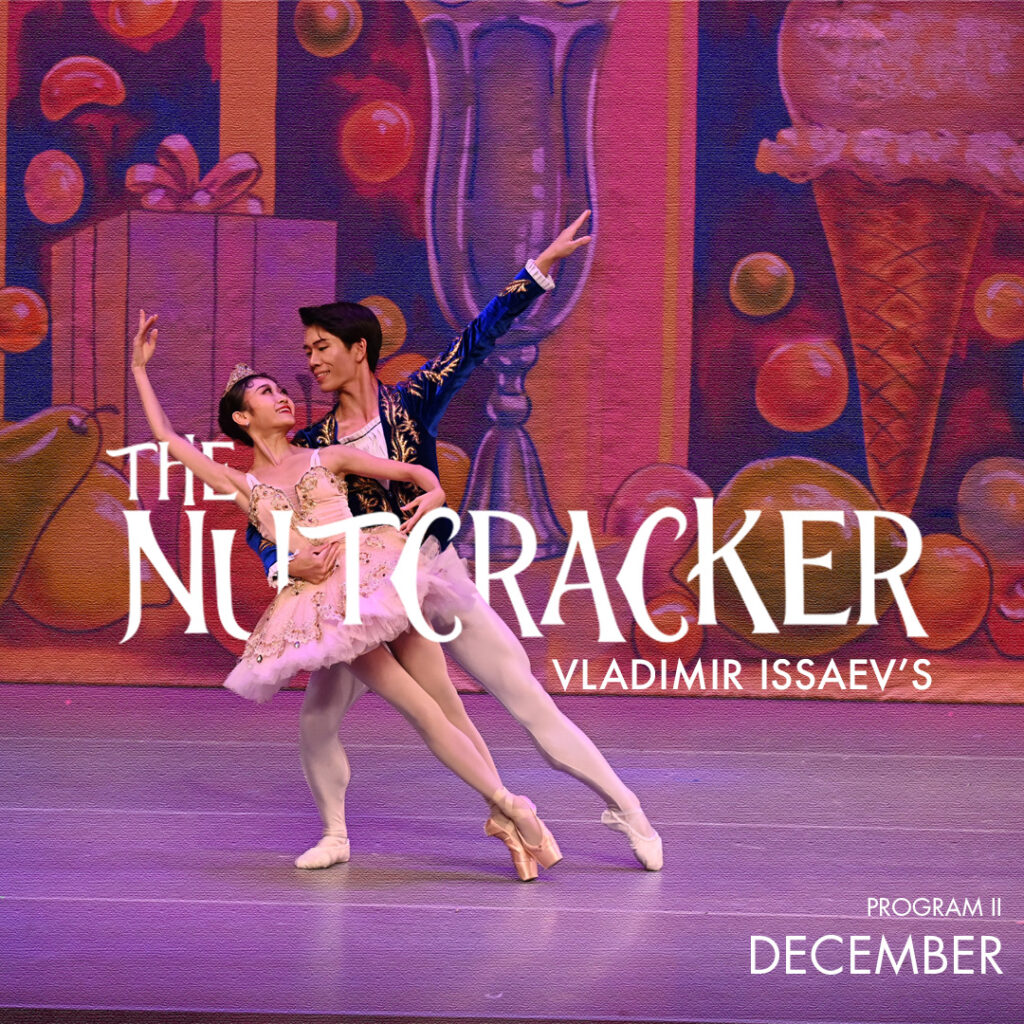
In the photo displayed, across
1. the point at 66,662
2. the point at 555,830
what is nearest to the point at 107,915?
the point at 555,830

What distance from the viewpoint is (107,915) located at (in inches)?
98.2

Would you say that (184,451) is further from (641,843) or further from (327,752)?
(641,843)

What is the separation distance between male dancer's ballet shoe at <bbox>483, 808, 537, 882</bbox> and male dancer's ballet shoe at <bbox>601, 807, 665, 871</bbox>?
0.60ft

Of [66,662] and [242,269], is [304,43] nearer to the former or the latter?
[242,269]

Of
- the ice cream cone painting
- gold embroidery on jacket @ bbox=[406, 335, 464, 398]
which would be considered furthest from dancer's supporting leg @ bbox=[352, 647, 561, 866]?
the ice cream cone painting

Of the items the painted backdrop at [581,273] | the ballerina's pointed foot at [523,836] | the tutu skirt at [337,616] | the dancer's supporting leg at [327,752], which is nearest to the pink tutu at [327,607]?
the tutu skirt at [337,616]

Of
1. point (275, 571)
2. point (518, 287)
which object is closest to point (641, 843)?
point (275, 571)

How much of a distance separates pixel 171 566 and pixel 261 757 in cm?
148

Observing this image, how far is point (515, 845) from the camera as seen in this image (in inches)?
109

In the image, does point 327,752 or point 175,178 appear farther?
point 175,178

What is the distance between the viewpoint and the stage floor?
6.96 feet

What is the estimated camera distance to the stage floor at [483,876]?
212 cm

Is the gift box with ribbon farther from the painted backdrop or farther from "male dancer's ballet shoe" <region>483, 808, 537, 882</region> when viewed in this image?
"male dancer's ballet shoe" <region>483, 808, 537, 882</region>

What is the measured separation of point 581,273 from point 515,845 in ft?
9.47
